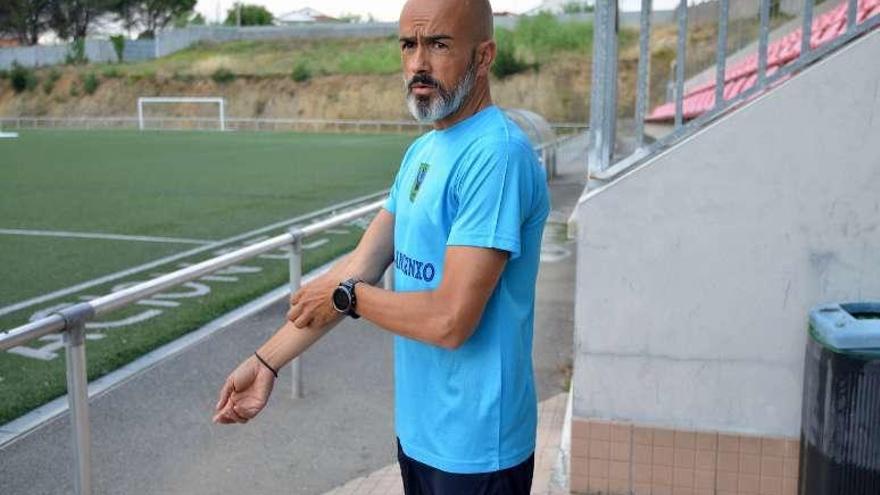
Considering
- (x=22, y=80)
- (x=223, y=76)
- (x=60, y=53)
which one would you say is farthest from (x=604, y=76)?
(x=60, y=53)

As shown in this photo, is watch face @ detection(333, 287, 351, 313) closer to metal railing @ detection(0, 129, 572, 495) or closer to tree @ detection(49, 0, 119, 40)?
metal railing @ detection(0, 129, 572, 495)

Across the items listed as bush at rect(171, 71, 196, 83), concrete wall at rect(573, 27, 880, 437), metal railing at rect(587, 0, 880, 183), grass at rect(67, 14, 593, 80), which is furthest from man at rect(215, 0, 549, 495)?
bush at rect(171, 71, 196, 83)

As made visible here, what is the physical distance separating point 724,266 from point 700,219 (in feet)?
0.62

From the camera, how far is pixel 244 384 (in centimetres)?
195

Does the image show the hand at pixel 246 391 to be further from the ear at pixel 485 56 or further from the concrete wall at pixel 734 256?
the concrete wall at pixel 734 256

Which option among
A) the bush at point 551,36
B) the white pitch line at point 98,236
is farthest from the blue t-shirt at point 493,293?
the bush at point 551,36

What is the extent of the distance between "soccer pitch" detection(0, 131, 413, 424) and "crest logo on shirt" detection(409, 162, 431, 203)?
3.48m

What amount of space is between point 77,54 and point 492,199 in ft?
245

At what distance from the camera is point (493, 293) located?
1.79m

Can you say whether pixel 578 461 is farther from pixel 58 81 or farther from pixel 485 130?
pixel 58 81

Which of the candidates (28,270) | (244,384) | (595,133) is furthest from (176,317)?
(244,384)

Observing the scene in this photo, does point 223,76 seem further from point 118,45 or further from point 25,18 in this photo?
point 25,18

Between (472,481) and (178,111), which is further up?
(472,481)

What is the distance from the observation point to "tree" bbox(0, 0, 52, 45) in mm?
77812
